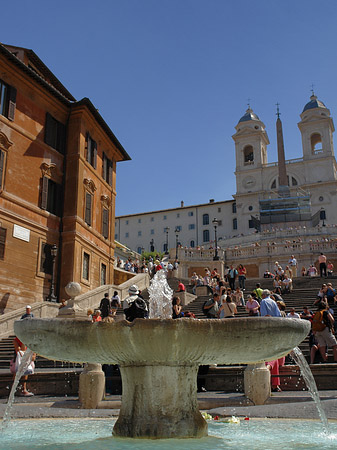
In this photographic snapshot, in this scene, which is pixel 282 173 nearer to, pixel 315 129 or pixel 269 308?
pixel 315 129

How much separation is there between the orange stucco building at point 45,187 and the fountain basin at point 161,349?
16259 millimetres

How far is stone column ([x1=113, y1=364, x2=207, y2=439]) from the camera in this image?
197 inches

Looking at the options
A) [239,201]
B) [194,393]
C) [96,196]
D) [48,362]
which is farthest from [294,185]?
[194,393]

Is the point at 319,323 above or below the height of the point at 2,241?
below

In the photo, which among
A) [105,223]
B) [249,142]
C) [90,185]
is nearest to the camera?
[90,185]

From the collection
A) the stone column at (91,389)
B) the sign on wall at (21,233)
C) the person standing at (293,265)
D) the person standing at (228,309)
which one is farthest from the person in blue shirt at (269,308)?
the person standing at (293,265)

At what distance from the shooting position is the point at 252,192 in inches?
3351

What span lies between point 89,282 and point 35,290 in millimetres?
4203

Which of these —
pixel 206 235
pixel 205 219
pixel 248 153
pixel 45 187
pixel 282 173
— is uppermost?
pixel 248 153

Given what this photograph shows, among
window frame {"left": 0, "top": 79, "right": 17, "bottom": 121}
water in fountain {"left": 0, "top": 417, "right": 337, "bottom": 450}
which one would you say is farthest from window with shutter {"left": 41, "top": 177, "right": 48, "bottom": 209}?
water in fountain {"left": 0, "top": 417, "right": 337, "bottom": 450}

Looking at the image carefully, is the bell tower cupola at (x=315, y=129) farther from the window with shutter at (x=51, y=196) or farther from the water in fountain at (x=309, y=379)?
the water in fountain at (x=309, y=379)

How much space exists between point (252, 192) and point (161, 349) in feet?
269

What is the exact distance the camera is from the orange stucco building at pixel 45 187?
21.6m

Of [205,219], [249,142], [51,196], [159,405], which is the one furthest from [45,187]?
[249,142]
